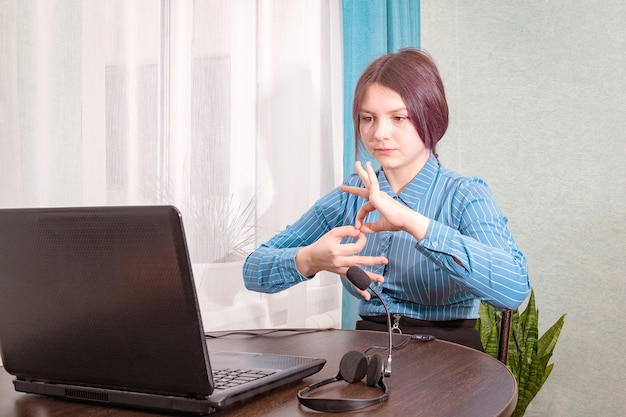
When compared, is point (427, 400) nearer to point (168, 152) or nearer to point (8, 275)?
point (8, 275)

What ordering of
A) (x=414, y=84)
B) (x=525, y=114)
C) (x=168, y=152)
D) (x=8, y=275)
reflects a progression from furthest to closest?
(x=525, y=114), (x=168, y=152), (x=414, y=84), (x=8, y=275)

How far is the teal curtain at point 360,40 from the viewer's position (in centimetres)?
263

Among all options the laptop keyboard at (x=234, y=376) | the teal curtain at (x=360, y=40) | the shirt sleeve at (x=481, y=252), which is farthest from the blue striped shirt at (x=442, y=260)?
the teal curtain at (x=360, y=40)

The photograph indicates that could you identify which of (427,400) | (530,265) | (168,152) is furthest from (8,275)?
(530,265)

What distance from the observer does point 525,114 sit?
3318mm

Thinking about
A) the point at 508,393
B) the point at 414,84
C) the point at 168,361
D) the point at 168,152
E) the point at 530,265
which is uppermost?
the point at 414,84

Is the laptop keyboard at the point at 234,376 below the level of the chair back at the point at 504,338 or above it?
above

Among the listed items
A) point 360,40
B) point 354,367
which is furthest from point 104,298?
point 360,40

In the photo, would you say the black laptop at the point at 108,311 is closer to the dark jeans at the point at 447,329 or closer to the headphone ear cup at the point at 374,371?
the headphone ear cup at the point at 374,371

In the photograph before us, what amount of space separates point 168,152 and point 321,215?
47cm

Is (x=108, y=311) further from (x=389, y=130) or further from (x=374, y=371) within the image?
(x=389, y=130)

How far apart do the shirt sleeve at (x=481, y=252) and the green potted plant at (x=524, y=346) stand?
1.17 metres

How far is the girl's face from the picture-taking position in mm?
1796

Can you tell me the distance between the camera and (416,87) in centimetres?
180
